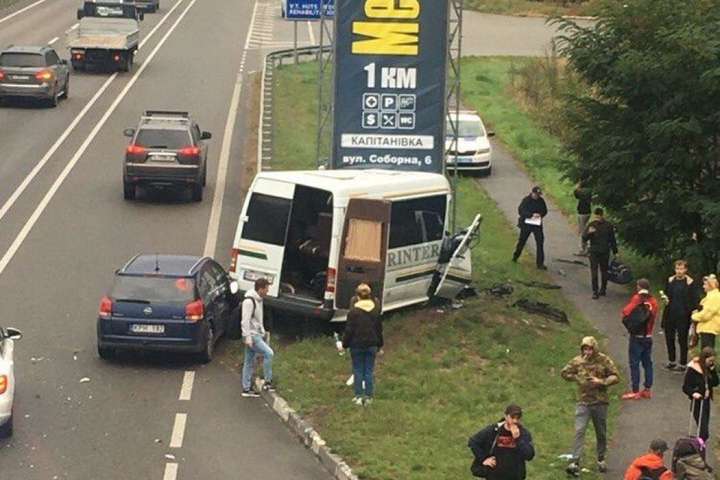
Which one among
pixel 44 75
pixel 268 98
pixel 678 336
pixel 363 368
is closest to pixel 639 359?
pixel 678 336

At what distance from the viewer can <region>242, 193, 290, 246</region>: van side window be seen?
2156 centimetres

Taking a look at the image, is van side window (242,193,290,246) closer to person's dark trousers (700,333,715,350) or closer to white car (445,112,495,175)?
person's dark trousers (700,333,715,350)

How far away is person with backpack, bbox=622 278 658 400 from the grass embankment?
2.77ft

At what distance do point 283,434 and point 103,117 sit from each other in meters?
26.4

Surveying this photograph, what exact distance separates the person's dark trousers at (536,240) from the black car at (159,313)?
766 centimetres

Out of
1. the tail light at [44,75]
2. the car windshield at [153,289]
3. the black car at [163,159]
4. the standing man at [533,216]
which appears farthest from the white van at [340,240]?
the tail light at [44,75]

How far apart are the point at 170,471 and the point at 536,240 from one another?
41.0ft

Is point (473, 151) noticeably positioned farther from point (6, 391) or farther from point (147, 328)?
point (6, 391)

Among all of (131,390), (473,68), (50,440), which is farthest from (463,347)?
(473,68)

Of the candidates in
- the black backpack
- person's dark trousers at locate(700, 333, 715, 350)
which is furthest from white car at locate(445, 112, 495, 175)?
person's dark trousers at locate(700, 333, 715, 350)

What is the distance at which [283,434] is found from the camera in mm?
17531

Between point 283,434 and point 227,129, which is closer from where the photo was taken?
point 283,434

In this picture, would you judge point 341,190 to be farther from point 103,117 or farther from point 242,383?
point 103,117

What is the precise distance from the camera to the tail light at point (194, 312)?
1998 cm
